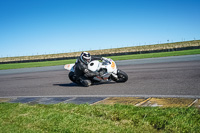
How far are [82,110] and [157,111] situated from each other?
1554 millimetres

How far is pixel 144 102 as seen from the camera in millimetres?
5312

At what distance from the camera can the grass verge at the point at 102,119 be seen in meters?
3.59

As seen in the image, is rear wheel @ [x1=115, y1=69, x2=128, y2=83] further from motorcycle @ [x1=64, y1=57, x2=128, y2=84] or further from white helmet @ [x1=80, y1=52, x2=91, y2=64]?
white helmet @ [x1=80, y1=52, x2=91, y2=64]

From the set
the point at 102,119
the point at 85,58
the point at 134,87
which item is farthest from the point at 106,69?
the point at 102,119

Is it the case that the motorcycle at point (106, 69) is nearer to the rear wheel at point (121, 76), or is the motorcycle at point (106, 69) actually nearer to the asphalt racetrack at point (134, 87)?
the rear wheel at point (121, 76)

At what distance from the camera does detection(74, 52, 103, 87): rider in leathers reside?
8.62 meters

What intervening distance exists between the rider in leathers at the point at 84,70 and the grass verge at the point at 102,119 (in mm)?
3573

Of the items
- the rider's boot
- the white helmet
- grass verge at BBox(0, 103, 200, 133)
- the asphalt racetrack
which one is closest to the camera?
grass verge at BBox(0, 103, 200, 133)

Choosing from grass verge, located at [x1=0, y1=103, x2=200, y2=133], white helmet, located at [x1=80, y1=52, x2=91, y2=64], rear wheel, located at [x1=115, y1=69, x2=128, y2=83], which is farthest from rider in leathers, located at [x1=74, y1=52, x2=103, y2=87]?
grass verge, located at [x1=0, y1=103, x2=200, y2=133]

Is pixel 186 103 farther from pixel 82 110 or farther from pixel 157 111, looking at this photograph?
pixel 82 110

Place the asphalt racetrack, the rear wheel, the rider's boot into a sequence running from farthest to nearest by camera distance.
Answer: the rear wheel, the rider's boot, the asphalt racetrack

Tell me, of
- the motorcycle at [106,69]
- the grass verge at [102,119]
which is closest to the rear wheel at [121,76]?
the motorcycle at [106,69]

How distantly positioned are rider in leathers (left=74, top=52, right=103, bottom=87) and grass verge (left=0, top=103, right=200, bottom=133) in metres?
3.57

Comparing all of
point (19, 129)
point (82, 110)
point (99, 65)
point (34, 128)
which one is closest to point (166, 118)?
point (82, 110)
